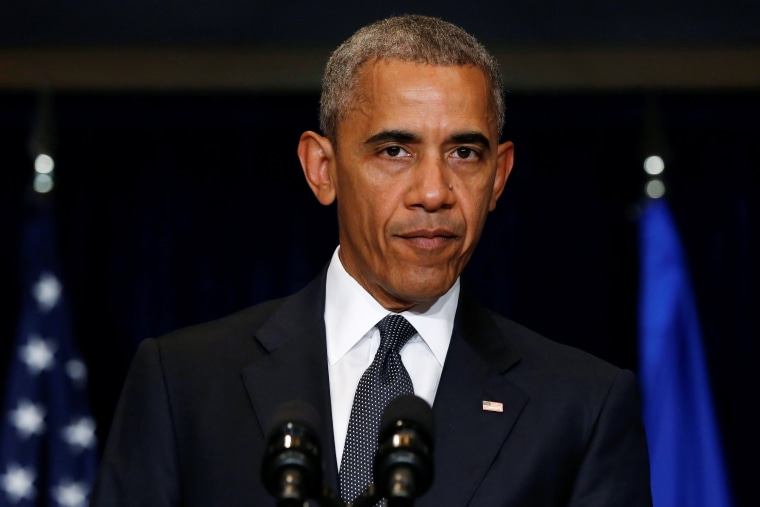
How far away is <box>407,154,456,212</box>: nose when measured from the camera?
175cm

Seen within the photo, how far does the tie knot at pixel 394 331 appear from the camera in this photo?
1881mm

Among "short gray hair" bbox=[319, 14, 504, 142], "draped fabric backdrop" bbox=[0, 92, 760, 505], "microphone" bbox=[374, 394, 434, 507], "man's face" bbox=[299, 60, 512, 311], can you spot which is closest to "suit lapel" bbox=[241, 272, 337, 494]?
"man's face" bbox=[299, 60, 512, 311]

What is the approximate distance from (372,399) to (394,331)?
13 cm

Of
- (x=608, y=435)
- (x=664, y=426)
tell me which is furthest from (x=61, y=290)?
(x=608, y=435)

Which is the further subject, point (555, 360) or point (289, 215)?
point (289, 215)

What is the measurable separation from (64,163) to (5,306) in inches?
22.9

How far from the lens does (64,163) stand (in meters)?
4.64

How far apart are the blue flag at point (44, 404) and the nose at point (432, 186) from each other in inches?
117

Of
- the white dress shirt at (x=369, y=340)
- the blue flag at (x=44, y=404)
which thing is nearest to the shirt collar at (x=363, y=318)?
the white dress shirt at (x=369, y=340)

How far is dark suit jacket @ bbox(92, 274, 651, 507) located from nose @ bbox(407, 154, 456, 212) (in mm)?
265

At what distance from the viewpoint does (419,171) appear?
1.78 metres

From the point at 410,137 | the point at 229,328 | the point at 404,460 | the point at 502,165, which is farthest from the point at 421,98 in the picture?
the point at 404,460

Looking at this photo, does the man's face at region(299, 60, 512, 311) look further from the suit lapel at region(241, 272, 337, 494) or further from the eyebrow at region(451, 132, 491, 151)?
the suit lapel at region(241, 272, 337, 494)

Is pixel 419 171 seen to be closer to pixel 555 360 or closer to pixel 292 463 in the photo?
pixel 555 360
